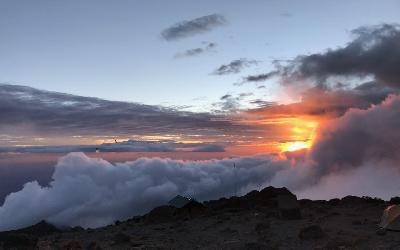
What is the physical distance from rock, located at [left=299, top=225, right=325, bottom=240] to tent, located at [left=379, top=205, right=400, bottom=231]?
4.65 m

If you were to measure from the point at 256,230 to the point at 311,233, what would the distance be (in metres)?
6.52

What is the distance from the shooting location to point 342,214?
136ft

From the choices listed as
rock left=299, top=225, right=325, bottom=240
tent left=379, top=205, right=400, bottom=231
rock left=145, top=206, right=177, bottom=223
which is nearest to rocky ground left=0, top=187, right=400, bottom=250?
rock left=299, top=225, right=325, bottom=240

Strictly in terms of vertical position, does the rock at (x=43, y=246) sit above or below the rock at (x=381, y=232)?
below

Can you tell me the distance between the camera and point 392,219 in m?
31.5

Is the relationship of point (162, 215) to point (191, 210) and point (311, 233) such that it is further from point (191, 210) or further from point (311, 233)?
point (311, 233)

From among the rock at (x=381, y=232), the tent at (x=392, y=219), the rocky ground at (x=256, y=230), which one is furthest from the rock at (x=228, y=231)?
the tent at (x=392, y=219)

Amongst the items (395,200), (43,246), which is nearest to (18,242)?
(43,246)

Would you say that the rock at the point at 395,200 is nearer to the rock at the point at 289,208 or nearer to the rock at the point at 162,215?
the rock at the point at 289,208

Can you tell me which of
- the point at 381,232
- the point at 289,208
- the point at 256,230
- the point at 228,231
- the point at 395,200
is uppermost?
the point at 289,208

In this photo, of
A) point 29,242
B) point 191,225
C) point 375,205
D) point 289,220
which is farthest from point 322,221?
point 29,242

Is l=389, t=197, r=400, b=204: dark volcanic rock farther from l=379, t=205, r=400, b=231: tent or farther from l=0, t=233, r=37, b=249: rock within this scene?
l=0, t=233, r=37, b=249: rock

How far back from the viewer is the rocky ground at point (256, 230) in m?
31.1

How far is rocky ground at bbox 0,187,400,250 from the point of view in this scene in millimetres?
31125
